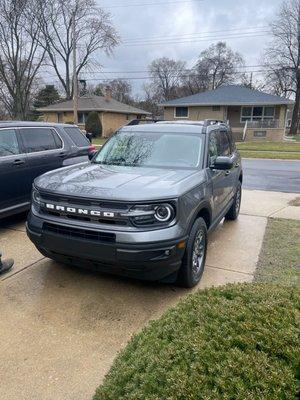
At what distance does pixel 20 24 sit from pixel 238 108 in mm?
21293

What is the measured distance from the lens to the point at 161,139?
482cm

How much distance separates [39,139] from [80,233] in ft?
11.7

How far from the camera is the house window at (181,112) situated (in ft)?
125

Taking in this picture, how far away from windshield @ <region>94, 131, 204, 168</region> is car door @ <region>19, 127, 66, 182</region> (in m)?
1.63

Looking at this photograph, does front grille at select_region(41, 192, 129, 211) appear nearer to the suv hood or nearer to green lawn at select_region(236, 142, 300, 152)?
the suv hood

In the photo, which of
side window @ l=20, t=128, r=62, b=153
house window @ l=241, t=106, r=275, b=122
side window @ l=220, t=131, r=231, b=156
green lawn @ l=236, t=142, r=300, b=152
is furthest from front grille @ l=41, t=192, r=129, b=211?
house window @ l=241, t=106, r=275, b=122

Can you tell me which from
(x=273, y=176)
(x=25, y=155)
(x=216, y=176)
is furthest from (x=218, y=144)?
(x=273, y=176)

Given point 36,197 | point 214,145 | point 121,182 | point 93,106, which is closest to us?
point 121,182

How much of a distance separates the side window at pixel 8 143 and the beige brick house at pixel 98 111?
32397 mm

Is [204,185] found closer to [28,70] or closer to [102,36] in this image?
[28,70]

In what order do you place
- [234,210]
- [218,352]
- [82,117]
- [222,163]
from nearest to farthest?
[218,352] < [222,163] < [234,210] < [82,117]

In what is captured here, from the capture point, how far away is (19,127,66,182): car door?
6.07m

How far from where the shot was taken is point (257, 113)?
36000 millimetres

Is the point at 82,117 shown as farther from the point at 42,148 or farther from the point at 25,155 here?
the point at 25,155
